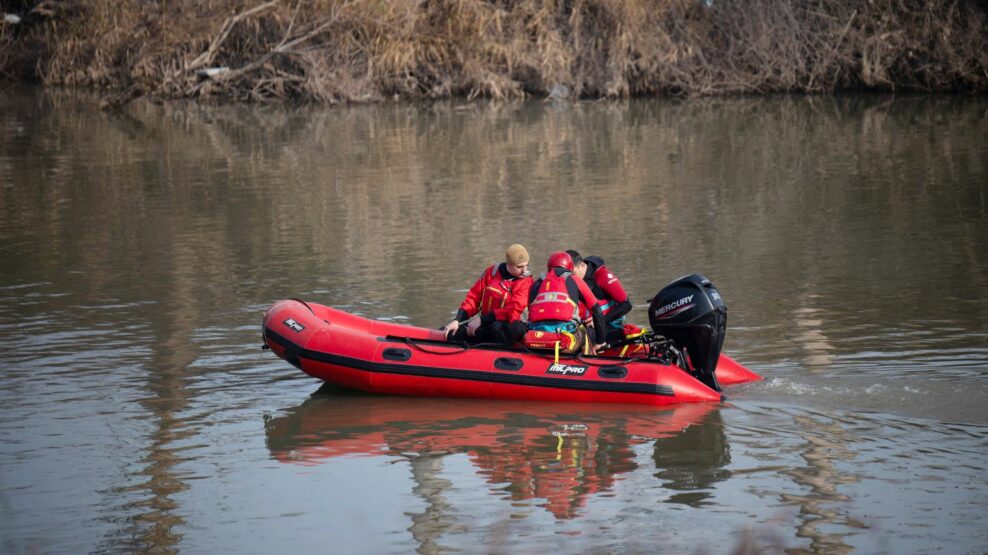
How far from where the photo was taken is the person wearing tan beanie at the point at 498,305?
8.58 metres

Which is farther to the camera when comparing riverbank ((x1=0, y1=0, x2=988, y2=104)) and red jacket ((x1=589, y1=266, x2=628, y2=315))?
riverbank ((x1=0, y1=0, x2=988, y2=104))

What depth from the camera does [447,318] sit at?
10.4m

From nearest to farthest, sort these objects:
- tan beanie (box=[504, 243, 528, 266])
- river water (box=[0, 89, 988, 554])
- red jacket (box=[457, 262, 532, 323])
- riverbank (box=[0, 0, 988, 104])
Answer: river water (box=[0, 89, 988, 554]), tan beanie (box=[504, 243, 528, 266]), red jacket (box=[457, 262, 532, 323]), riverbank (box=[0, 0, 988, 104])

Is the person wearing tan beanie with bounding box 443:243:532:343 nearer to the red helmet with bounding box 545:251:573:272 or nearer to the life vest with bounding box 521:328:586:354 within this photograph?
the life vest with bounding box 521:328:586:354

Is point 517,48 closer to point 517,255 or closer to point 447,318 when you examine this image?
point 447,318

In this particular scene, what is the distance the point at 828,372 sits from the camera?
8.38 metres

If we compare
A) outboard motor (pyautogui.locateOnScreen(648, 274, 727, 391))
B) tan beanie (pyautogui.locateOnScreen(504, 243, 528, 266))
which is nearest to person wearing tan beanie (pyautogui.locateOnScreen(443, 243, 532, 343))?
tan beanie (pyautogui.locateOnScreen(504, 243, 528, 266))

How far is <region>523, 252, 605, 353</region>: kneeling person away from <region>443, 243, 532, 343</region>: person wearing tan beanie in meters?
0.18

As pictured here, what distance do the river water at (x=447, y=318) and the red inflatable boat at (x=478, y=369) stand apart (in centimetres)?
14

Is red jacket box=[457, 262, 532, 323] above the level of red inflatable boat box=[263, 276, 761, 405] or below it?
above

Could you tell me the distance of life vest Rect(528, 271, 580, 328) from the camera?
8.32m

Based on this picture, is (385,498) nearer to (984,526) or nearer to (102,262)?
(984,526)

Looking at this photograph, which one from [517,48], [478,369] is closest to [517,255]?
[478,369]

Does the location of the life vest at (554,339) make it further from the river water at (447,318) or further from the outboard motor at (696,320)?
the outboard motor at (696,320)
